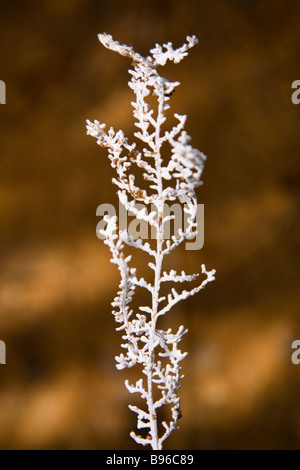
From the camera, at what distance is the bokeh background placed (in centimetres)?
160

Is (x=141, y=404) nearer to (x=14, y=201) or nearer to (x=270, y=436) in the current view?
(x=270, y=436)

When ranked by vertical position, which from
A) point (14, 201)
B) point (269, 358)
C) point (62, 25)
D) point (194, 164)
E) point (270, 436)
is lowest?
point (270, 436)

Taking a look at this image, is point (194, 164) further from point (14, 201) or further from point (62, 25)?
point (62, 25)

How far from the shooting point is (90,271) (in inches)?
63.7

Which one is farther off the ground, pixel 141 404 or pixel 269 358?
pixel 269 358

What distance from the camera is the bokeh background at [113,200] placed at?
5.24 feet

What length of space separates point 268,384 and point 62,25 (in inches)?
58.5

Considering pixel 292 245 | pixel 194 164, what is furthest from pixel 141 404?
pixel 194 164

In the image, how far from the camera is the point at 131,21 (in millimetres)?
1619

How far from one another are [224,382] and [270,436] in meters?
0.25

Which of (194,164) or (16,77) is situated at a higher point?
(16,77)

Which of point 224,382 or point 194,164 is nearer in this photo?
point 194,164

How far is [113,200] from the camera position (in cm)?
161

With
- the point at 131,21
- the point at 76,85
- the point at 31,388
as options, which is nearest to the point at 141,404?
the point at 31,388
